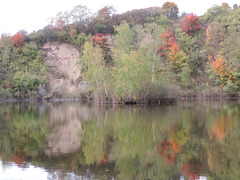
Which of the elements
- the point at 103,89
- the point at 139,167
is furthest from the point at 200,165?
the point at 103,89

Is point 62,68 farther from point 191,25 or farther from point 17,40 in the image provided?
point 191,25

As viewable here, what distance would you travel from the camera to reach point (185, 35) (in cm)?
4922

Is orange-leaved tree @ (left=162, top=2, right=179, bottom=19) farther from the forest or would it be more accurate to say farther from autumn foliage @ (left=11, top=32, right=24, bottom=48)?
autumn foliage @ (left=11, top=32, right=24, bottom=48)

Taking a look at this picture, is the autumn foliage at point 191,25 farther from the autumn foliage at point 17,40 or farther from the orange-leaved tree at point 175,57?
the autumn foliage at point 17,40

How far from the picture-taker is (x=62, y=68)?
51.6m

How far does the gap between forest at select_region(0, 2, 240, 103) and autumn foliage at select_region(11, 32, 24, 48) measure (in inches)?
6.4

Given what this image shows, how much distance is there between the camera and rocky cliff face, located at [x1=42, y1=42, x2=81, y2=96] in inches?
1877

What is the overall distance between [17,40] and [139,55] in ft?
90.8

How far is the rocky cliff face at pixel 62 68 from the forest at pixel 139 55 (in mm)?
917

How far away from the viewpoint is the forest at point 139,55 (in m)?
31.2

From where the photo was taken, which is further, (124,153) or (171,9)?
(171,9)

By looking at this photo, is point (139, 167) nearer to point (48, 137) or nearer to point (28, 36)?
point (48, 137)

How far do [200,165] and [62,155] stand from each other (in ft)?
12.4

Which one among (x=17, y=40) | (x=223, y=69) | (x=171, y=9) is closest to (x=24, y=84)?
(x=17, y=40)
